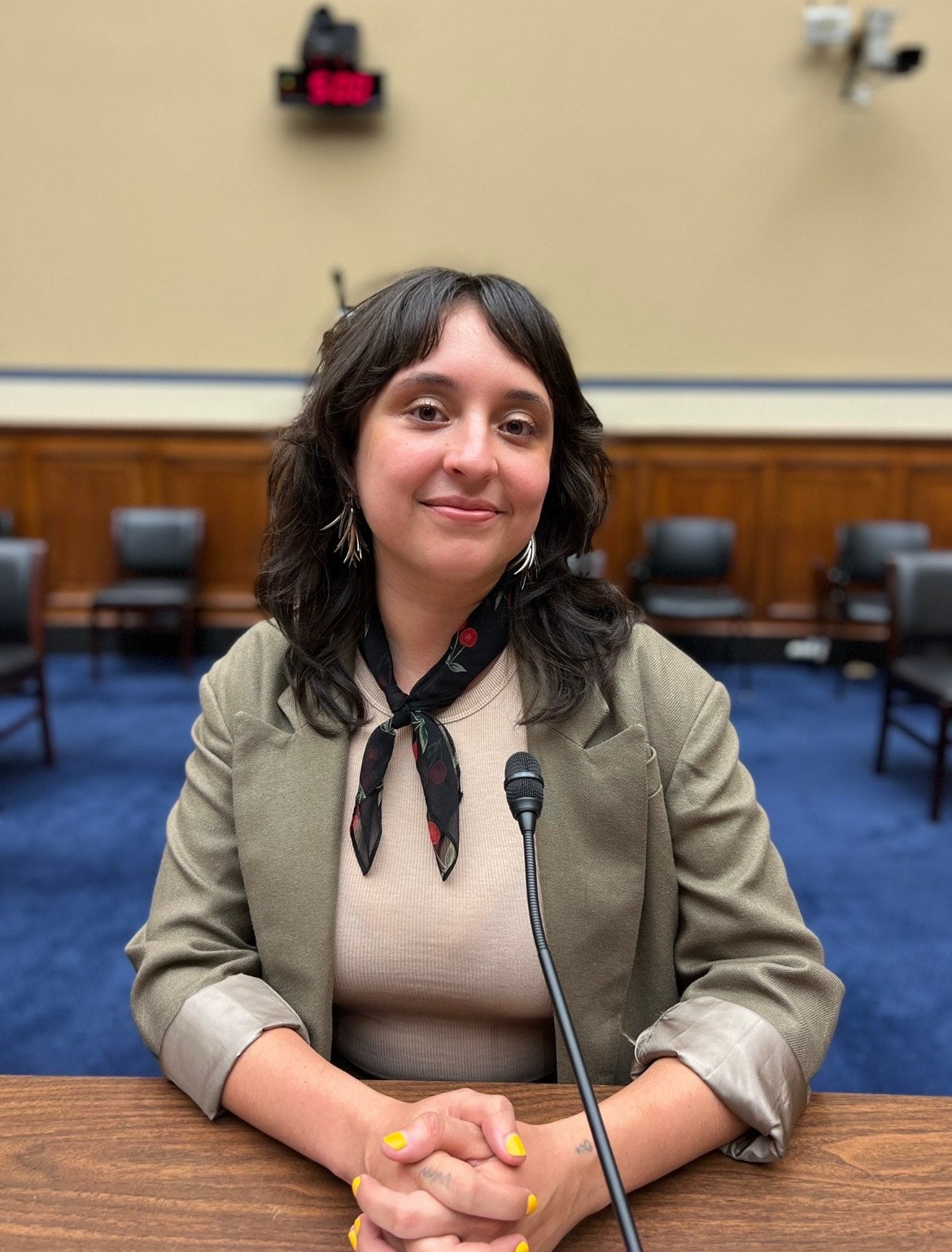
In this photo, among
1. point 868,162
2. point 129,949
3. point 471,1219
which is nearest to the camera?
point 471,1219

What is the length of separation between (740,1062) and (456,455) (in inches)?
24.7

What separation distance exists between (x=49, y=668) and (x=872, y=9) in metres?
5.62

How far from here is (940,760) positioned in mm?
3312

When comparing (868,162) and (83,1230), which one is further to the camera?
(868,162)

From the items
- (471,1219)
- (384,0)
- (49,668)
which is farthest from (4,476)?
(471,1219)

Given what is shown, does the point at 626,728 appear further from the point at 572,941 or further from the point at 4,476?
the point at 4,476

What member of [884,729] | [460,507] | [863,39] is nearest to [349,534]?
[460,507]

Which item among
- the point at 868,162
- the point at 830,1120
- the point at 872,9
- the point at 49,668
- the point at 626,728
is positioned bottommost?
the point at 49,668

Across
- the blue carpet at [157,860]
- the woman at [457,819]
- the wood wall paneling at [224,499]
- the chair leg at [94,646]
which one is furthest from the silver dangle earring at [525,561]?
the wood wall paneling at [224,499]

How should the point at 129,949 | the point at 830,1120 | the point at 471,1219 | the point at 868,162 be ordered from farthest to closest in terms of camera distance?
the point at 868,162
the point at 129,949
the point at 830,1120
the point at 471,1219

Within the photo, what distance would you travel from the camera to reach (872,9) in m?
4.77

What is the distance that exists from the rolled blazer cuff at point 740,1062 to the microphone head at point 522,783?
284 millimetres

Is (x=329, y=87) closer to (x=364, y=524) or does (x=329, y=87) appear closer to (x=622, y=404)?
(x=622, y=404)

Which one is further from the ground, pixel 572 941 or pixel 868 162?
pixel 868 162
